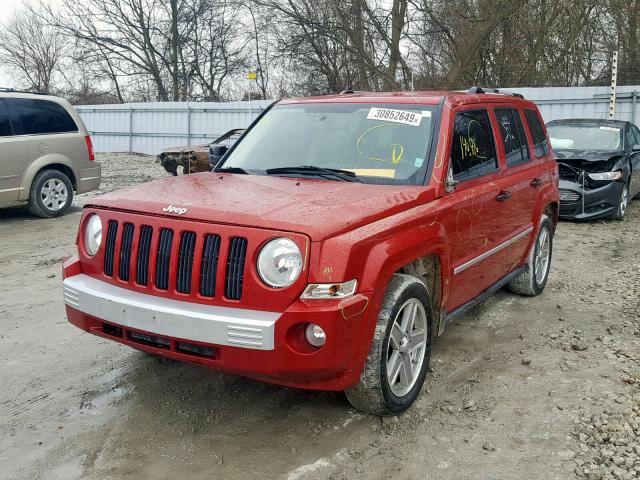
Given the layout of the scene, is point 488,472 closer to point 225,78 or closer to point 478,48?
point 478,48

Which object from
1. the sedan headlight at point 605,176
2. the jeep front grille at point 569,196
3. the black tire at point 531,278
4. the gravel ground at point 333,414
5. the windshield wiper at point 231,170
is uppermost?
the windshield wiper at point 231,170

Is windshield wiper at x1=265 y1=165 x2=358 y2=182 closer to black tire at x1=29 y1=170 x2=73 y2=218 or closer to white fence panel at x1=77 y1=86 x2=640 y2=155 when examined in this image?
black tire at x1=29 y1=170 x2=73 y2=218

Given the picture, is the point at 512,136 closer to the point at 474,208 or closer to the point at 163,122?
the point at 474,208

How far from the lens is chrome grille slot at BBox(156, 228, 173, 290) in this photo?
3.27 metres

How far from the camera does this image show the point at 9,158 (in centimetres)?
955

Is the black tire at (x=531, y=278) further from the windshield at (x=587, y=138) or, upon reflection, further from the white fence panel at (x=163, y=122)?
the white fence panel at (x=163, y=122)

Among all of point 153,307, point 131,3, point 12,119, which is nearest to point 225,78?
point 131,3

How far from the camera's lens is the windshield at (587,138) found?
11.0 meters

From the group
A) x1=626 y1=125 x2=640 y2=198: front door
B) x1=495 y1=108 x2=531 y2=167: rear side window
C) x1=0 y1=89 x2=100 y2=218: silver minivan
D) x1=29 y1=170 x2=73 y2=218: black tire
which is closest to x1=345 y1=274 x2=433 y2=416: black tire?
x1=495 y1=108 x2=531 y2=167: rear side window

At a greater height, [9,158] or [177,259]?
[9,158]

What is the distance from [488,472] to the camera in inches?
122

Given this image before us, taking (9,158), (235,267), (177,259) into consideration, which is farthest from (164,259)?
(9,158)

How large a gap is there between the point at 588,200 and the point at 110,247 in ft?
28.5

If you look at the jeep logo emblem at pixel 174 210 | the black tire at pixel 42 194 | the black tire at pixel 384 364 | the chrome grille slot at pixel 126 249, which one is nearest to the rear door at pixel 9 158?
the black tire at pixel 42 194
